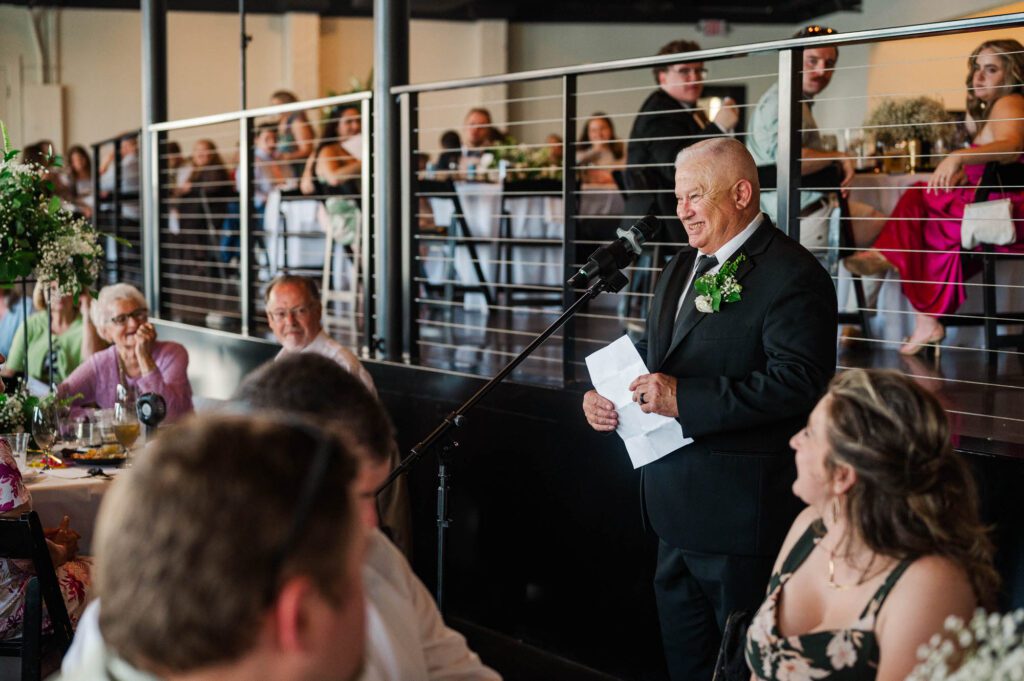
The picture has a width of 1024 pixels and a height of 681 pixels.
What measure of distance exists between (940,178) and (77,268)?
140 inches

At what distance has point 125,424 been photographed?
3912 millimetres

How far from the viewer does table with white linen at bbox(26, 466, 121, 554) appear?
3682 millimetres

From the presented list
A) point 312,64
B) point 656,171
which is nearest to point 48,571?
point 656,171

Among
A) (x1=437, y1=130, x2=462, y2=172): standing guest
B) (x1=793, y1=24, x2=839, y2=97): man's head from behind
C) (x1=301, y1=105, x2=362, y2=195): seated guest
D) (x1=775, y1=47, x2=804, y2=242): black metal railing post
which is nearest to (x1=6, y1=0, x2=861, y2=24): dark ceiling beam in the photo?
(x1=437, y1=130, x2=462, y2=172): standing guest

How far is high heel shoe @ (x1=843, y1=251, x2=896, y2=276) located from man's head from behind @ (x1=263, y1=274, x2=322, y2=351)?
250 cm

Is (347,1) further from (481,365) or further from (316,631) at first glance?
(316,631)

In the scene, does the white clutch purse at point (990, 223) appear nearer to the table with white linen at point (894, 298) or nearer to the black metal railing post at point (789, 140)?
the table with white linen at point (894, 298)

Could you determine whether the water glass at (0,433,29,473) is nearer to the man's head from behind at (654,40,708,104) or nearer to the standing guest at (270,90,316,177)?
the man's head from behind at (654,40,708,104)

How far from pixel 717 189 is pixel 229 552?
2219 mm

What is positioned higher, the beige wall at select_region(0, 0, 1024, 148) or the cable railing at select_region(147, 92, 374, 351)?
the beige wall at select_region(0, 0, 1024, 148)

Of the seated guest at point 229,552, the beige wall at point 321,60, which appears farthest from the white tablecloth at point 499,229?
the seated guest at point 229,552

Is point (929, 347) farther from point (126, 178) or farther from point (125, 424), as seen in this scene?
point (126, 178)

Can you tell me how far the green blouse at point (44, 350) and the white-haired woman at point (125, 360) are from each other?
106 cm

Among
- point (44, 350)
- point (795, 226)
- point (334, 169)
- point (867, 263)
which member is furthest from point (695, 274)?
point (334, 169)
